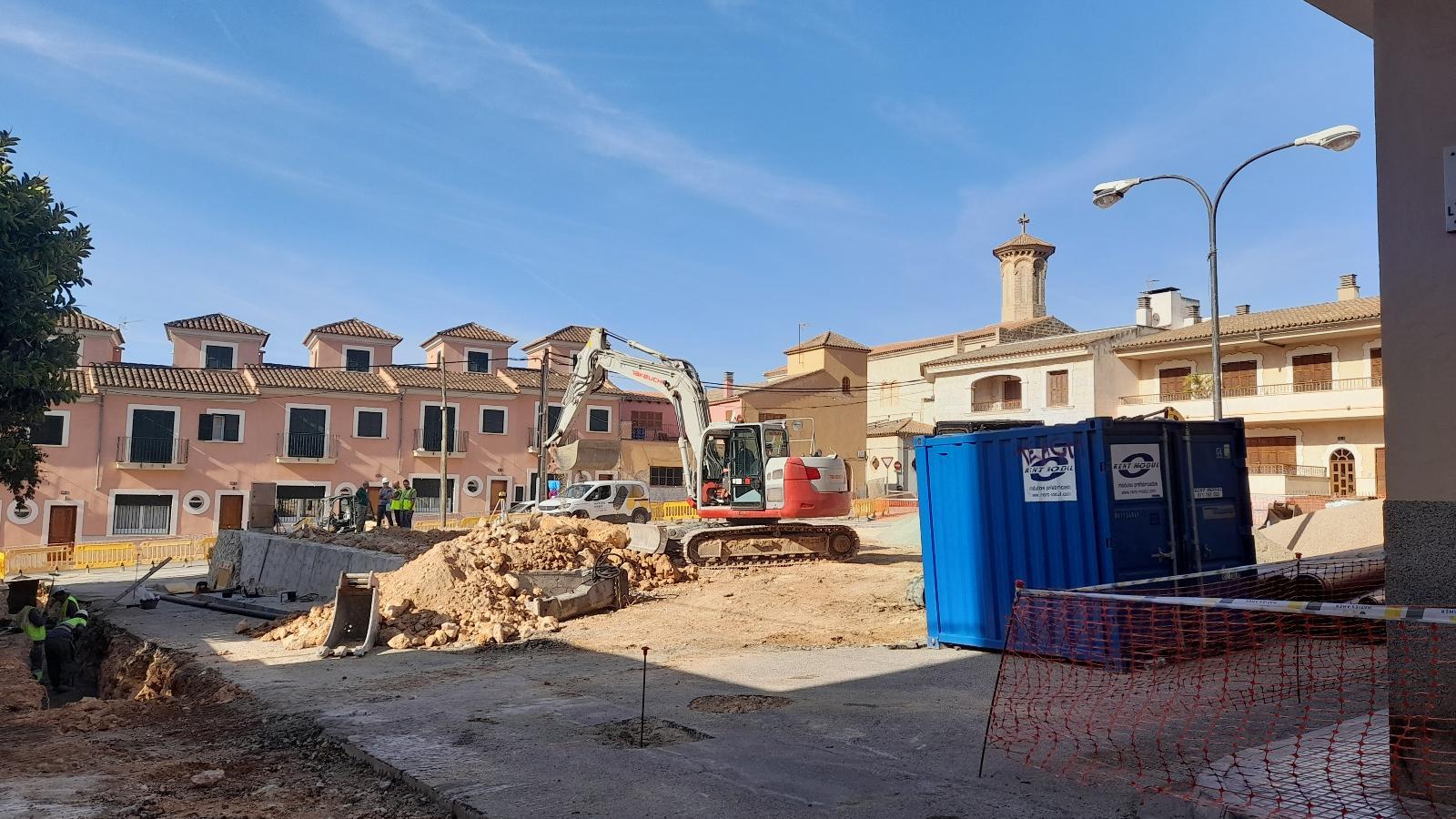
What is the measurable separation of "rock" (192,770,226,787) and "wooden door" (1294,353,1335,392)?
3377 cm

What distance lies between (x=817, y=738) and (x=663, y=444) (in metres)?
43.1

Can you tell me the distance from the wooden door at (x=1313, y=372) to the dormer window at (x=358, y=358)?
38.4 metres

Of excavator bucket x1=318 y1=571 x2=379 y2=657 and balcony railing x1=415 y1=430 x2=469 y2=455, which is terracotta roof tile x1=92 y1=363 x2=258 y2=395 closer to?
balcony railing x1=415 y1=430 x2=469 y2=455

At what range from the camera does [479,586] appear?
13484 millimetres

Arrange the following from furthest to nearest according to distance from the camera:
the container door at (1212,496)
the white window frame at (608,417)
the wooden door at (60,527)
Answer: the white window frame at (608,417), the wooden door at (60,527), the container door at (1212,496)

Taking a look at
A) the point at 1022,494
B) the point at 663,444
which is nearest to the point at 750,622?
the point at 1022,494

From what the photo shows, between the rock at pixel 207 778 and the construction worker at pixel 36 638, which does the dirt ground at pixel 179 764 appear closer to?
the rock at pixel 207 778

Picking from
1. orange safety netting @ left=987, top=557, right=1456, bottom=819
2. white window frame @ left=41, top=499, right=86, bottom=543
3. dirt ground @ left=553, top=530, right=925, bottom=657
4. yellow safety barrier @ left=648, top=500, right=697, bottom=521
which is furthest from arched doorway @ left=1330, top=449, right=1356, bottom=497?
white window frame @ left=41, top=499, right=86, bottom=543

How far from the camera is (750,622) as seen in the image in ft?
42.4

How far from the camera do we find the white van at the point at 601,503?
27.9m

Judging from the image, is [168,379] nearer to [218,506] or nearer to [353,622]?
[218,506]

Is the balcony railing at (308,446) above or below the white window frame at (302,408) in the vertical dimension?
below

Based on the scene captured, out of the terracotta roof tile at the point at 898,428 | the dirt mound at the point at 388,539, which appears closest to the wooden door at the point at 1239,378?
the terracotta roof tile at the point at 898,428

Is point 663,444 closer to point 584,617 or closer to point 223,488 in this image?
point 223,488
